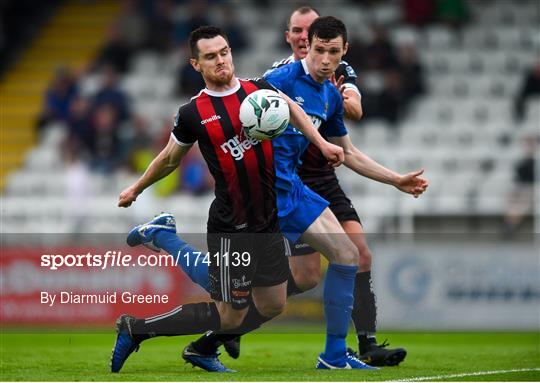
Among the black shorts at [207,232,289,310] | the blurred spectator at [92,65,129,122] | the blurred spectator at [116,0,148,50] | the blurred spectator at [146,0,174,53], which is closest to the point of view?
the black shorts at [207,232,289,310]

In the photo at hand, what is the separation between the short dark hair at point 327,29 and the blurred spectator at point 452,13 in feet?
35.9

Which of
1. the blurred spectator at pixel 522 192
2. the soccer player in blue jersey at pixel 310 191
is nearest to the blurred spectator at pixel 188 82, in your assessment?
the blurred spectator at pixel 522 192

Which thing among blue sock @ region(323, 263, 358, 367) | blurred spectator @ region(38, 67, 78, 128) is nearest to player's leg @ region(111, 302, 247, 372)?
blue sock @ region(323, 263, 358, 367)

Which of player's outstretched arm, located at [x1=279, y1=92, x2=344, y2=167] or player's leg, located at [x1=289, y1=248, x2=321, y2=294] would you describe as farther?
player's leg, located at [x1=289, y1=248, x2=321, y2=294]

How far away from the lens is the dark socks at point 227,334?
27.3 feet

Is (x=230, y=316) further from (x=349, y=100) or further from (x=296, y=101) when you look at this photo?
(x=349, y=100)

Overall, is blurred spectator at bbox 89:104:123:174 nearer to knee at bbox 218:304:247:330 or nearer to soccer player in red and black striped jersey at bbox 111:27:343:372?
soccer player in red and black striped jersey at bbox 111:27:343:372

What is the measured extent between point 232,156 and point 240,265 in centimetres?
70

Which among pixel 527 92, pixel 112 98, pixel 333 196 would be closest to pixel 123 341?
pixel 333 196

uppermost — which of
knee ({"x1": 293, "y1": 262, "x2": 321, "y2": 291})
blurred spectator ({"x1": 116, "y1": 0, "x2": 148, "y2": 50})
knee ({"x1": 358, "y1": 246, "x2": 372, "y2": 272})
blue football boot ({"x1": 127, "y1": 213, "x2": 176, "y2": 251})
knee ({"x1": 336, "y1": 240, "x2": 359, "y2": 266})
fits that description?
blurred spectator ({"x1": 116, "y1": 0, "x2": 148, "y2": 50})

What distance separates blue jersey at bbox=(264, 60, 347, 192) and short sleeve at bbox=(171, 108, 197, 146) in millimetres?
740

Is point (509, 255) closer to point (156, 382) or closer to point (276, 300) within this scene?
point (276, 300)

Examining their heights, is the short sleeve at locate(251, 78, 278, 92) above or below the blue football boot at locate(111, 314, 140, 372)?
above

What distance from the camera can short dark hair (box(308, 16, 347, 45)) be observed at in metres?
8.47
